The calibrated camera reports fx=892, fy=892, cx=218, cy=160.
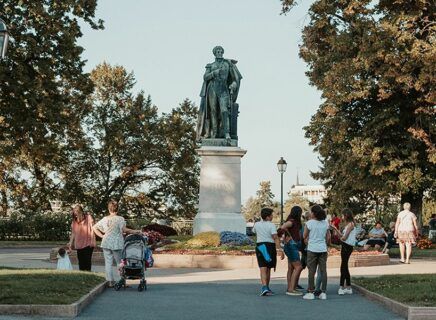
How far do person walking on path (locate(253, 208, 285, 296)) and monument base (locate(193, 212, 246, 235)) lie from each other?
12624 mm

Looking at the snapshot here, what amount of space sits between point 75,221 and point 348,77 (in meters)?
22.9

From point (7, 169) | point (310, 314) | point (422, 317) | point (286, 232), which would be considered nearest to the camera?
point (422, 317)

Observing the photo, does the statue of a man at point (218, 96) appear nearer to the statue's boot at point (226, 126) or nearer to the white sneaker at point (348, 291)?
the statue's boot at point (226, 126)

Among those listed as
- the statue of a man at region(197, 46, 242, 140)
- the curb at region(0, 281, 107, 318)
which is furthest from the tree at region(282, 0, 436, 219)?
the curb at region(0, 281, 107, 318)

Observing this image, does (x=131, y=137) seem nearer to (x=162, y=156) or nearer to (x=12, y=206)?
(x=162, y=156)

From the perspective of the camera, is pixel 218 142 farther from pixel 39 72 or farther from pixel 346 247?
pixel 346 247

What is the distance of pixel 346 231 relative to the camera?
17.6 metres

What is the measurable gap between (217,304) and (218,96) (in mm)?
17009

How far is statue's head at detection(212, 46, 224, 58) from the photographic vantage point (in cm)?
3158

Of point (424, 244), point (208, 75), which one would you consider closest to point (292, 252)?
point (208, 75)

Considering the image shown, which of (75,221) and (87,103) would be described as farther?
(87,103)

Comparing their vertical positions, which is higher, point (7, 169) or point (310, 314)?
point (7, 169)

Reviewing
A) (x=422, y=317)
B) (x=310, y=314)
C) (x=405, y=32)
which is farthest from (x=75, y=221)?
(x=405, y=32)

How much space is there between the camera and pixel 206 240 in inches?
1096
